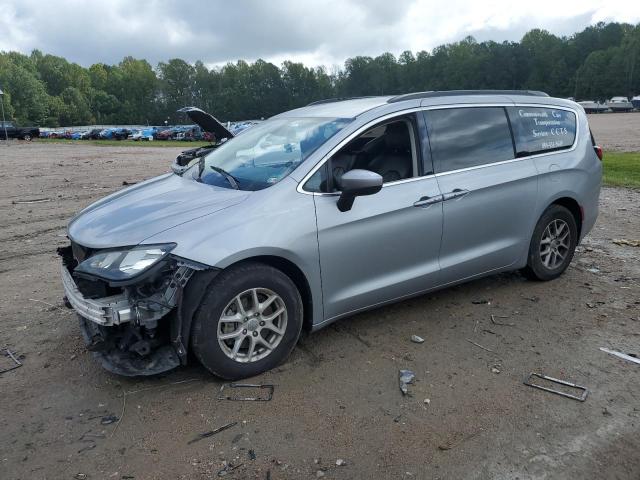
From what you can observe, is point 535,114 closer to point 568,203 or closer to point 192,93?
point 568,203

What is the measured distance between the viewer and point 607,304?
489 cm

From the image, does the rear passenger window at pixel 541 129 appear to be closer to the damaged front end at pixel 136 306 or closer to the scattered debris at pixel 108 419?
the damaged front end at pixel 136 306

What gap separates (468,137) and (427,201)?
33.1 inches

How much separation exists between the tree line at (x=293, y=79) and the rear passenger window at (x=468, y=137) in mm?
105758

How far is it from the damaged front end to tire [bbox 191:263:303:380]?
0.42ft

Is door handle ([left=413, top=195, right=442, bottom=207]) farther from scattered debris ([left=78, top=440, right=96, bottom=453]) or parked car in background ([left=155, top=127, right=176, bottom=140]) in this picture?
parked car in background ([left=155, top=127, right=176, bottom=140])

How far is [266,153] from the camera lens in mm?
4344

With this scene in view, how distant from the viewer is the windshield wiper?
397 cm

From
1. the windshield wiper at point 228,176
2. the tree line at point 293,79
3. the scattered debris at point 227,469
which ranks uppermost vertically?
the tree line at point 293,79

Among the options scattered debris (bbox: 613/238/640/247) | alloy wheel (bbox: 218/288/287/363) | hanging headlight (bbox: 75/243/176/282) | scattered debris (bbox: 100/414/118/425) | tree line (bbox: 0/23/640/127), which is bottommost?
Answer: scattered debris (bbox: 613/238/640/247)

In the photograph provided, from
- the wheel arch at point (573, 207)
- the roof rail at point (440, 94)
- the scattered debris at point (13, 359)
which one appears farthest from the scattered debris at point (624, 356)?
the scattered debris at point (13, 359)

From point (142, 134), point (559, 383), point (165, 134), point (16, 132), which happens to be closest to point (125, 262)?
point (559, 383)

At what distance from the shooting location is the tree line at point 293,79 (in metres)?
104

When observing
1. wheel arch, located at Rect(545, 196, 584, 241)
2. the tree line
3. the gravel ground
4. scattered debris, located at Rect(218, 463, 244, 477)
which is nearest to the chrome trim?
wheel arch, located at Rect(545, 196, 584, 241)
